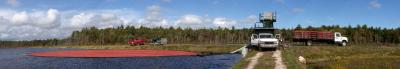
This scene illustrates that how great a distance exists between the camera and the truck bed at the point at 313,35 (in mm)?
75688

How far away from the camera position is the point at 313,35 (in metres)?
75.9

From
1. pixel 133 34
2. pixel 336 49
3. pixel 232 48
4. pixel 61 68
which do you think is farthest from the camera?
pixel 133 34

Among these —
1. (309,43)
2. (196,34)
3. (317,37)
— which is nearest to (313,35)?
(317,37)

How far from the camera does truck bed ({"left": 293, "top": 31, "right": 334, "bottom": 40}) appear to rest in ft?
248

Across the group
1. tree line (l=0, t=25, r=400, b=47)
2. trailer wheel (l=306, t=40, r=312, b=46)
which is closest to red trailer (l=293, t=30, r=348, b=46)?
trailer wheel (l=306, t=40, r=312, b=46)

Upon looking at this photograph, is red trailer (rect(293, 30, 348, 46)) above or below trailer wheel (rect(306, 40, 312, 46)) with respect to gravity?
above

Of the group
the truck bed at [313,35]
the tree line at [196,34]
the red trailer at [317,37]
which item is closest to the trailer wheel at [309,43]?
the red trailer at [317,37]

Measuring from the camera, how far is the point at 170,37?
172 m

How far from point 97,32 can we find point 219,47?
12515 cm

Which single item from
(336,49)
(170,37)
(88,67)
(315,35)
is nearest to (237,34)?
(170,37)

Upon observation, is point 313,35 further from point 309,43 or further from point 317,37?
point 309,43

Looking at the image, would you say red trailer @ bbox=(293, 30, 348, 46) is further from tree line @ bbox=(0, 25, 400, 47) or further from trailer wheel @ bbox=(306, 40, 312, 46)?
tree line @ bbox=(0, 25, 400, 47)

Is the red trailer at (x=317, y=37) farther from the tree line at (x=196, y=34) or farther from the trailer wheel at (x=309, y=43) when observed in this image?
the tree line at (x=196, y=34)

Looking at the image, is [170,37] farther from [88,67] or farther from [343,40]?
[88,67]
